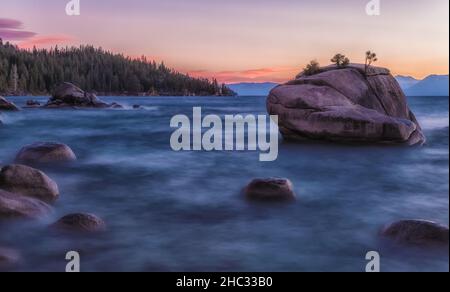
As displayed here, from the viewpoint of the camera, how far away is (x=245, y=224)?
1042 cm

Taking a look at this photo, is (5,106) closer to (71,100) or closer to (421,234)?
(71,100)

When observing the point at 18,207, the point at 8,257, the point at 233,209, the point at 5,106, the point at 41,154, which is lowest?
the point at 233,209

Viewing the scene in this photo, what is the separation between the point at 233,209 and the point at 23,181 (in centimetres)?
505

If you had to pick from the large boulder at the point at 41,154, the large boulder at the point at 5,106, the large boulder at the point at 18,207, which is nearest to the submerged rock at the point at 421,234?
the large boulder at the point at 18,207

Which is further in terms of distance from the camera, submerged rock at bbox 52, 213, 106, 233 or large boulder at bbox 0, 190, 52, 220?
large boulder at bbox 0, 190, 52, 220

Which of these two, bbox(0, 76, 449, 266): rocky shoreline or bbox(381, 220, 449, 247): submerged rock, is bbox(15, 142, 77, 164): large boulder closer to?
bbox(0, 76, 449, 266): rocky shoreline

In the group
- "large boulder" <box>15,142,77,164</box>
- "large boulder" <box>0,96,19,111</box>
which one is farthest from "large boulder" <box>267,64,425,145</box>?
"large boulder" <box>0,96,19,111</box>

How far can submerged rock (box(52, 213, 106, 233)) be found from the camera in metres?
9.17

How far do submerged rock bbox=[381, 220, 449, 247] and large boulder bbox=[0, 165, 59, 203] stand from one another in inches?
315

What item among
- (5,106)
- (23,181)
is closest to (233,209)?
(23,181)

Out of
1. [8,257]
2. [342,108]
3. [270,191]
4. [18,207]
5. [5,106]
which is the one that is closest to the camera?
[8,257]

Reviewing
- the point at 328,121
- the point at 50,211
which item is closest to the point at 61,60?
the point at 328,121

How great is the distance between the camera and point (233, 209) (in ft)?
37.9

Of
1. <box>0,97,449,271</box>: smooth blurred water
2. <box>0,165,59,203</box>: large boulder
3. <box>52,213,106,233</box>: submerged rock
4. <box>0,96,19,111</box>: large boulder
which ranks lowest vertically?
<box>0,97,449,271</box>: smooth blurred water
